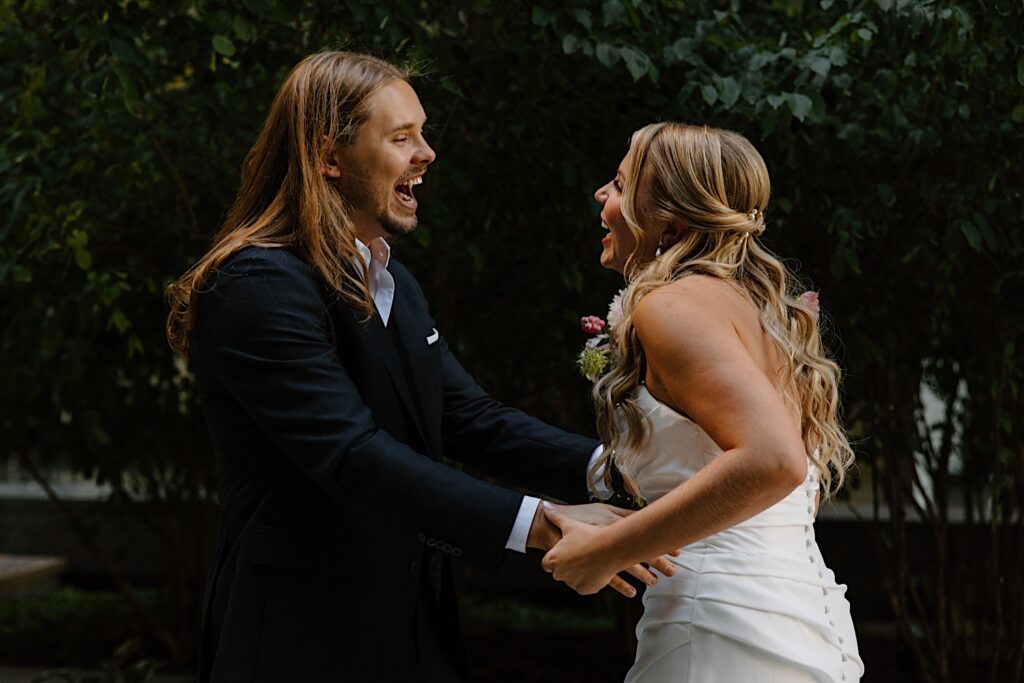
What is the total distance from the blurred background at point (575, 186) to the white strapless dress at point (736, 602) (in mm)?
1252

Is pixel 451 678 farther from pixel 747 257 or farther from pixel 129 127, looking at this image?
pixel 129 127

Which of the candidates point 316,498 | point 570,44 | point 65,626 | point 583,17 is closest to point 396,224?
point 316,498

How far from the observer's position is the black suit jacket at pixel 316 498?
260 cm

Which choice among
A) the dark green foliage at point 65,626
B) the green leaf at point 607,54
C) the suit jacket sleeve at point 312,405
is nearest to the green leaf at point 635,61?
the green leaf at point 607,54

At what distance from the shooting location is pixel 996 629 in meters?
5.82

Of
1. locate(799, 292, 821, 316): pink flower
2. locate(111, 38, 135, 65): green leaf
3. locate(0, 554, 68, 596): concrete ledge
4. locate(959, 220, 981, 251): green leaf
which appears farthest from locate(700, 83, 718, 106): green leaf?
locate(0, 554, 68, 596): concrete ledge

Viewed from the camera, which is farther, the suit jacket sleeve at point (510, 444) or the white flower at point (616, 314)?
the suit jacket sleeve at point (510, 444)

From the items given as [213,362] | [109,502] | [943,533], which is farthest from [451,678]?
[109,502]

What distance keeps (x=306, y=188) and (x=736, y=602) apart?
1.26m

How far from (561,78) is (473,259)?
0.76 meters

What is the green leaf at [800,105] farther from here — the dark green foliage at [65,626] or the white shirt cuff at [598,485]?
the dark green foliage at [65,626]

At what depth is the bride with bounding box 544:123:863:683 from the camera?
Result: 2.40 meters

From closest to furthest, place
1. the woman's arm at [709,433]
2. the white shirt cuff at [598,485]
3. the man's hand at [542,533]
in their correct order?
the woman's arm at [709,433]
the man's hand at [542,533]
the white shirt cuff at [598,485]

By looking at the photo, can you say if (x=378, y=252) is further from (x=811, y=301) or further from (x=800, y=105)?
(x=800, y=105)
